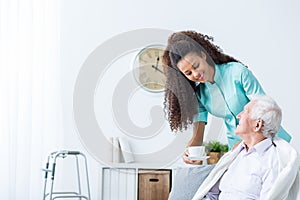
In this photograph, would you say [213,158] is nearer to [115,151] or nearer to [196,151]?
[115,151]

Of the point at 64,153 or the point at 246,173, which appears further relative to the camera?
the point at 64,153

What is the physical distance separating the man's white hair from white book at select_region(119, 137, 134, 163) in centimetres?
165

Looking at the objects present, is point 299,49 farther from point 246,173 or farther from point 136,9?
point 246,173

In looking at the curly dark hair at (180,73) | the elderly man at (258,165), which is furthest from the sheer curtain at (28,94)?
the elderly man at (258,165)

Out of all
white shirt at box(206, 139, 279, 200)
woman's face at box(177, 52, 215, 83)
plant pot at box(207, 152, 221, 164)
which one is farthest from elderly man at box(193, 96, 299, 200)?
plant pot at box(207, 152, 221, 164)

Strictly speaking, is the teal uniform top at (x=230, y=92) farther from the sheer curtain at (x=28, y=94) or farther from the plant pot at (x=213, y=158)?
the sheer curtain at (x=28, y=94)

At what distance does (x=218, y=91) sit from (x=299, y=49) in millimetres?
1465

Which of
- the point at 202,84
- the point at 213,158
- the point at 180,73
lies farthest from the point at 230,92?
the point at 213,158

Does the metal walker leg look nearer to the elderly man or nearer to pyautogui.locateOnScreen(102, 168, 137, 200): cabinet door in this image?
pyautogui.locateOnScreen(102, 168, 137, 200): cabinet door

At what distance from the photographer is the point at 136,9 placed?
12.9 feet

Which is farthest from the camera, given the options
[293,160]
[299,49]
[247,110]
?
[299,49]

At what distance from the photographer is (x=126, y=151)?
150 inches

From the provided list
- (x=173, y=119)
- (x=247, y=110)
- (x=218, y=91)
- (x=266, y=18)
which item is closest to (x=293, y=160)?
(x=247, y=110)

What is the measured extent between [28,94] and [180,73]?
127 cm
